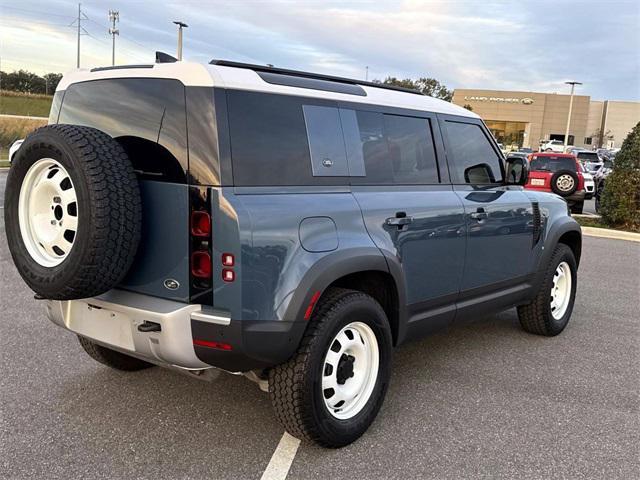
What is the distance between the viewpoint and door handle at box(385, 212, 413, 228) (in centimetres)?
344

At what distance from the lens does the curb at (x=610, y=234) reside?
11727 millimetres

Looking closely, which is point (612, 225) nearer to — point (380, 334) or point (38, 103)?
point (380, 334)

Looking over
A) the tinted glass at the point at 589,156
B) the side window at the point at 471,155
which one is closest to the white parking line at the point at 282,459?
the side window at the point at 471,155

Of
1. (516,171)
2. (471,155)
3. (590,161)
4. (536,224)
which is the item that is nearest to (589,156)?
(590,161)

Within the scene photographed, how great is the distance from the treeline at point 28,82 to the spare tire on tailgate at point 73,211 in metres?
59.1

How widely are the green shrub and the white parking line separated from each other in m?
11.1

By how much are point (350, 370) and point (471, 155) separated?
2057mm

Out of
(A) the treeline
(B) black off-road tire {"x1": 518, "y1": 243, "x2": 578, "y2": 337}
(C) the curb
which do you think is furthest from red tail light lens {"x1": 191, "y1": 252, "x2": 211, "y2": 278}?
(A) the treeline

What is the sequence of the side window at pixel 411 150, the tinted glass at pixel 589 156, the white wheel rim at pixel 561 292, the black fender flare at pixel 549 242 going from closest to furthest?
the side window at pixel 411 150
the black fender flare at pixel 549 242
the white wheel rim at pixel 561 292
the tinted glass at pixel 589 156

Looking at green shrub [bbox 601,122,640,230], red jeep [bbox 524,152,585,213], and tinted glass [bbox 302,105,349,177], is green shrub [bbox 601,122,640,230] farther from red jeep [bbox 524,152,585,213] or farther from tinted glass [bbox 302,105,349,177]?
tinted glass [bbox 302,105,349,177]

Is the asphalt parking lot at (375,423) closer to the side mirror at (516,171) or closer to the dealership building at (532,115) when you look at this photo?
the side mirror at (516,171)

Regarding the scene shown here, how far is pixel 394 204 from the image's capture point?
3.50 metres

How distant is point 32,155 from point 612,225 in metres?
12.6

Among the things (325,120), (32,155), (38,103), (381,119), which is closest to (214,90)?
(325,120)
